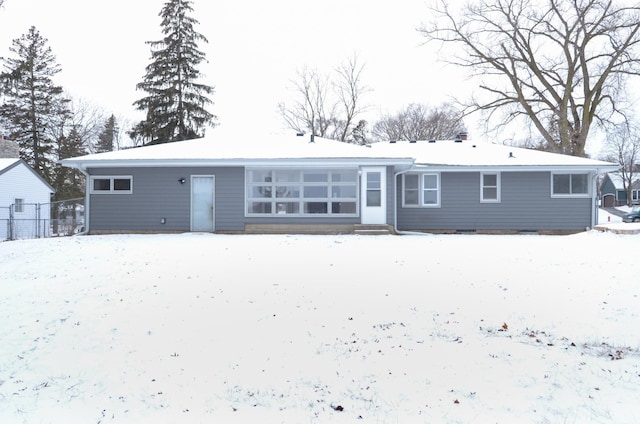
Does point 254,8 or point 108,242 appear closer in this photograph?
point 108,242

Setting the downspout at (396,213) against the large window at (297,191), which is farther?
the large window at (297,191)

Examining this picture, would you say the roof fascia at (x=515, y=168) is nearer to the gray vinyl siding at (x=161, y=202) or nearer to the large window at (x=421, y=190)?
Result: the large window at (x=421, y=190)

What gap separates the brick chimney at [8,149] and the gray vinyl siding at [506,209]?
25268 mm

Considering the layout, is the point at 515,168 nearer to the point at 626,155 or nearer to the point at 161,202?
the point at 161,202

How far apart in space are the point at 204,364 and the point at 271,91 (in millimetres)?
35192

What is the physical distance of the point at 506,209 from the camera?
16.2m

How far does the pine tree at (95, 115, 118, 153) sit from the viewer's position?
44.3m

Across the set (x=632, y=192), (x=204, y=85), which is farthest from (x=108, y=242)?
(x=632, y=192)

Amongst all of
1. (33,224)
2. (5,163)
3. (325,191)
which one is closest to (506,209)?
(325,191)

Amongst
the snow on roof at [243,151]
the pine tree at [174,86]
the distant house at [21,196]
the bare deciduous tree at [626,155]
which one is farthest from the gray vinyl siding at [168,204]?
the bare deciduous tree at [626,155]

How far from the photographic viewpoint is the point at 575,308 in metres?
6.41

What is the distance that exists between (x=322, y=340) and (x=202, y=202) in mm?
10989

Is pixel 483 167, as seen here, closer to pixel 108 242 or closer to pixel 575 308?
pixel 575 308

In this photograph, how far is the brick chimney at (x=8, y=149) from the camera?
91.7ft
